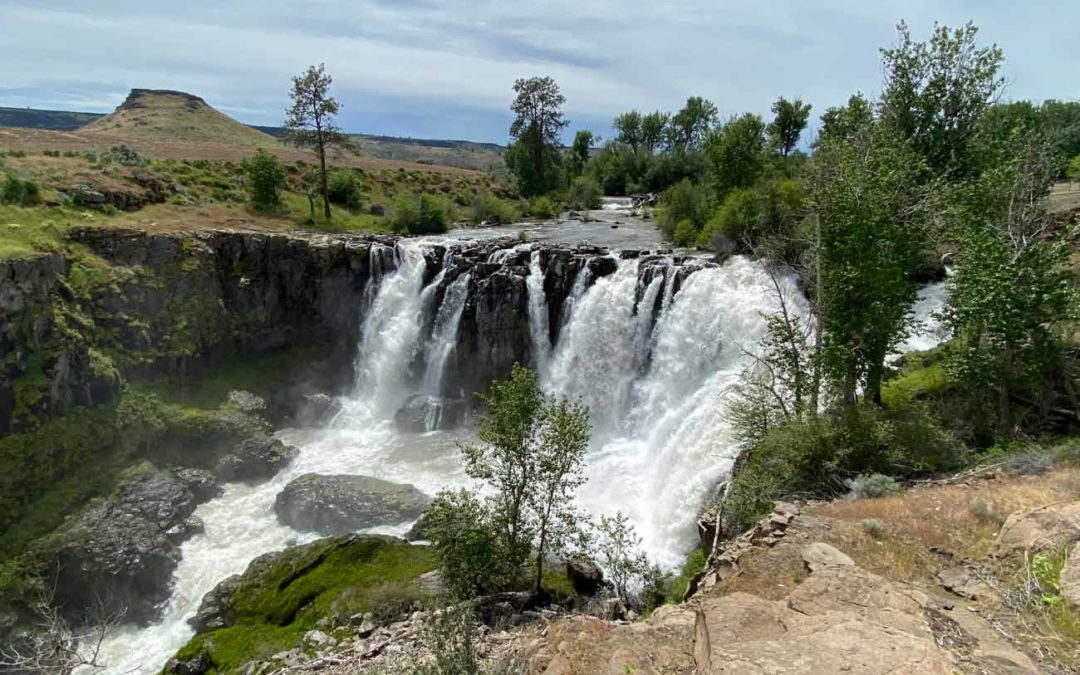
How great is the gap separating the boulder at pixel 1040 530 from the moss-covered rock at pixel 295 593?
11.4 meters

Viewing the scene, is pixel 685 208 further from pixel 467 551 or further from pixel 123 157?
pixel 123 157

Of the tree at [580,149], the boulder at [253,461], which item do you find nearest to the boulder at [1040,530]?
the boulder at [253,461]

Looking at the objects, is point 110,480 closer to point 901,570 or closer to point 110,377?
point 110,377

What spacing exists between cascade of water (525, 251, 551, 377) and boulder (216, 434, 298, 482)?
11.2 metres

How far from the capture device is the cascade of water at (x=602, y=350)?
2428 centimetres

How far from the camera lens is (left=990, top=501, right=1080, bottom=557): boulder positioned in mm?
7219

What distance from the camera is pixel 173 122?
3748 inches

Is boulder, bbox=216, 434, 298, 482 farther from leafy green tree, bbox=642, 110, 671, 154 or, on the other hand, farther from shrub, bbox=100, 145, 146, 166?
leafy green tree, bbox=642, 110, 671, 154

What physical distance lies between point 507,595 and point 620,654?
5.86 meters

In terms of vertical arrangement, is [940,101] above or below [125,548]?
above

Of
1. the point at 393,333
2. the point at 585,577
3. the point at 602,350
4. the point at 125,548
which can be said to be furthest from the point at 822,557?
the point at 393,333

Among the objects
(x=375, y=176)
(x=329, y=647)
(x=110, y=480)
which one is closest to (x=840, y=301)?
(x=329, y=647)

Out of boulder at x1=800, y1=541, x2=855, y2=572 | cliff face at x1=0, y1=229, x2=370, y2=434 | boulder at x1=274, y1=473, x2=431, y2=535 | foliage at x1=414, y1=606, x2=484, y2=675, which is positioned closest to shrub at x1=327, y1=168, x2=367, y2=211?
cliff face at x1=0, y1=229, x2=370, y2=434

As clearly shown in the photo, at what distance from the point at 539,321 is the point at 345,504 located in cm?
1126
